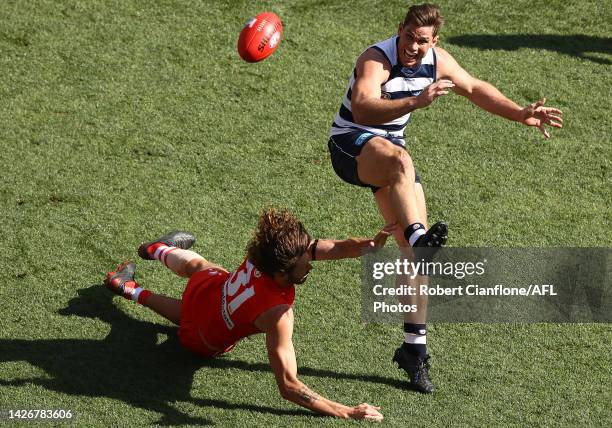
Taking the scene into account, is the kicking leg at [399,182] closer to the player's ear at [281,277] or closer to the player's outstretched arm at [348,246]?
the player's outstretched arm at [348,246]

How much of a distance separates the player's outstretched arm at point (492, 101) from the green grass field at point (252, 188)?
56.4 inches

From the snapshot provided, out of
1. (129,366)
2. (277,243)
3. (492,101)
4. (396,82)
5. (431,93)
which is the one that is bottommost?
(129,366)

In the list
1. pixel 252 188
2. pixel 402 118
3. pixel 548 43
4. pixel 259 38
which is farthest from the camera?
pixel 548 43

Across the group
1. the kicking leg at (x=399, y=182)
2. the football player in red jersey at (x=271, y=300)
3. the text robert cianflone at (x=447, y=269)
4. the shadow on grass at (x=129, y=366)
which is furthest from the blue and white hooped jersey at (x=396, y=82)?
the shadow on grass at (x=129, y=366)

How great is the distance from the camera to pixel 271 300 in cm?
600

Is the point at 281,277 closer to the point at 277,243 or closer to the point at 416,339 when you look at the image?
the point at 277,243

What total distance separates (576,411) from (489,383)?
1.81ft

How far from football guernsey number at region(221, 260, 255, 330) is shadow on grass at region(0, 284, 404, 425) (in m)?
0.48

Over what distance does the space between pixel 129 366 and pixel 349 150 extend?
1.90 m

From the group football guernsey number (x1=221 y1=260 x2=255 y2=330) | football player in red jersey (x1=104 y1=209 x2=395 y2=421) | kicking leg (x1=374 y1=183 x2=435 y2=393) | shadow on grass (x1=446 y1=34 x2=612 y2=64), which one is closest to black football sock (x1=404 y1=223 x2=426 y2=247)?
football player in red jersey (x1=104 y1=209 x2=395 y2=421)

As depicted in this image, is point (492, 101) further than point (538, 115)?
Yes

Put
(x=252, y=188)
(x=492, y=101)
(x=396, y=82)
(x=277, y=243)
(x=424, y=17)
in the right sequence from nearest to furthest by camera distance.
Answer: (x=277, y=243) < (x=424, y=17) < (x=396, y=82) < (x=492, y=101) < (x=252, y=188)

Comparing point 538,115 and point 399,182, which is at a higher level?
point 538,115

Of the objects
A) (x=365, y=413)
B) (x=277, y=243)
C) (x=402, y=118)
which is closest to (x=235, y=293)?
(x=277, y=243)
